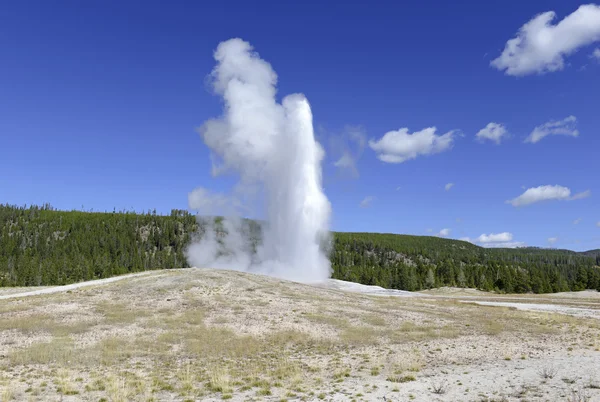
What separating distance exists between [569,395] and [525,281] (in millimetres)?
107660

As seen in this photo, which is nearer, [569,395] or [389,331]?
[569,395]

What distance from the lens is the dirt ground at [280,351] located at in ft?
54.9

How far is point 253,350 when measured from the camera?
25562 mm

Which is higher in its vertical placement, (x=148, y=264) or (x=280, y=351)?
(x=148, y=264)

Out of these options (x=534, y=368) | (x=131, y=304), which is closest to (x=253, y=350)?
(x=534, y=368)

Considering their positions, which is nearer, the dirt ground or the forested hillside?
the dirt ground

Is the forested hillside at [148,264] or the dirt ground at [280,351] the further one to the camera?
the forested hillside at [148,264]

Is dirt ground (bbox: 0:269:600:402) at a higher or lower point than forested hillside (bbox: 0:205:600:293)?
lower

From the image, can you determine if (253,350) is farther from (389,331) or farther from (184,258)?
(184,258)

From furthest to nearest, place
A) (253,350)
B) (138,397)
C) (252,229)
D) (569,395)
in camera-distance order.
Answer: (252,229) < (253,350) < (138,397) < (569,395)

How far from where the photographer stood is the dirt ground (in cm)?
1673

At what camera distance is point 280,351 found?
25656 millimetres

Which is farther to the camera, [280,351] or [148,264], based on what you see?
[148,264]

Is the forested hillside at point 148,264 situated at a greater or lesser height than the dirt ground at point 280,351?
greater
